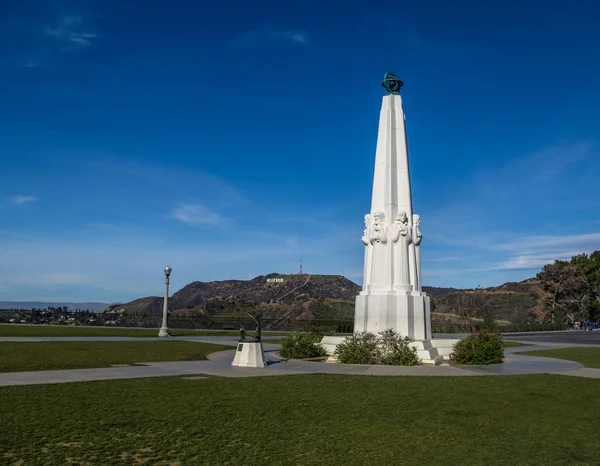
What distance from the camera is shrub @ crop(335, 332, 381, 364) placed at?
17.4m

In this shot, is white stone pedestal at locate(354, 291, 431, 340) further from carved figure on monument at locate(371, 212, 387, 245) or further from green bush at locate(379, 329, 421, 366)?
carved figure on monument at locate(371, 212, 387, 245)

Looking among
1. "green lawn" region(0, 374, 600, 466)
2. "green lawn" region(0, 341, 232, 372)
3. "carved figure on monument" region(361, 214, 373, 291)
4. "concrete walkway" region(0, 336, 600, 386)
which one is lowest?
"green lawn" region(0, 374, 600, 466)

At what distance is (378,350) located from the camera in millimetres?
17531

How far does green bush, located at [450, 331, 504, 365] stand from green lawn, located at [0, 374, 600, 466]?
5.71 meters

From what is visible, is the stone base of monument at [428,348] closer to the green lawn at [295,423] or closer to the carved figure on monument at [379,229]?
the carved figure on monument at [379,229]

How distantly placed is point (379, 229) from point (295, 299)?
8181 centimetres

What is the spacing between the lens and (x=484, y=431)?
7770 millimetres

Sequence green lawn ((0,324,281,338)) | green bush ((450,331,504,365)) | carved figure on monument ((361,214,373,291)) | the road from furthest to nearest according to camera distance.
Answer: the road
green lawn ((0,324,281,338))
carved figure on monument ((361,214,373,291))
green bush ((450,331,504,365))

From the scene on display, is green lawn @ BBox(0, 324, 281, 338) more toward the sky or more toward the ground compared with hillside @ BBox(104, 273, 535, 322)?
more toward the ground

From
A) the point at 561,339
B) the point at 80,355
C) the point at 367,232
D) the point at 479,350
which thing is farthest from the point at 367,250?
the point at 561,339

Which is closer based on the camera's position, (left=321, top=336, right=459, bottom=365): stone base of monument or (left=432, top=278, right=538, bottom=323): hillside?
(left=321, top=336, right=459, bottom=365): stone base of monument

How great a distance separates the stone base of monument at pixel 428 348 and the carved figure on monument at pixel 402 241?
2.50 meters

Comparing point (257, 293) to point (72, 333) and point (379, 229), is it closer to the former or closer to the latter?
point (72, 333)

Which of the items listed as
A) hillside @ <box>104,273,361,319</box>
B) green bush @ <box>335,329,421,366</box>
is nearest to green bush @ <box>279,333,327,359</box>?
green bush @ <box>335,329,421,366</box>
